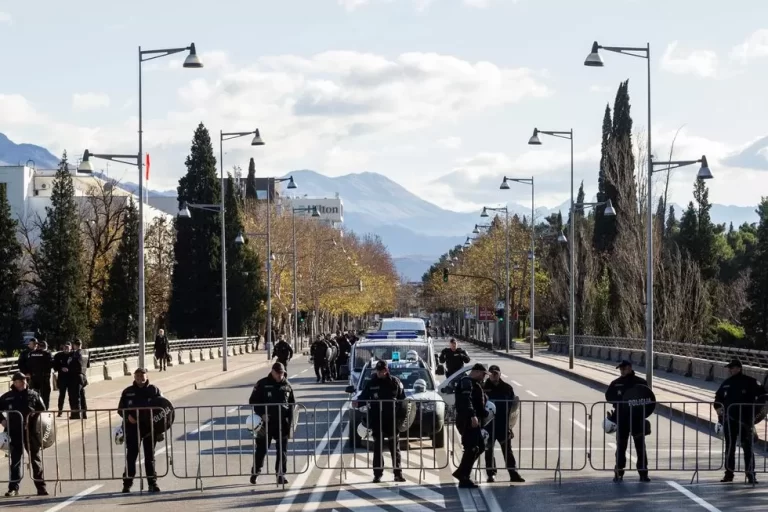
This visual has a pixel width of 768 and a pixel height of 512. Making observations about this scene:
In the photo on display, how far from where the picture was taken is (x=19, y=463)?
14.5m

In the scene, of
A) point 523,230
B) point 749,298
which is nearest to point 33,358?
point 749,298

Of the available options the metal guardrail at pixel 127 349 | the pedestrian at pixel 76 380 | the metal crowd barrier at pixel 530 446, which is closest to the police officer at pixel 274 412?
the metal crowd barrier at pixel 530 446

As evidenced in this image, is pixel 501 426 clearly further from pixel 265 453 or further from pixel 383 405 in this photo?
pixel 265 453

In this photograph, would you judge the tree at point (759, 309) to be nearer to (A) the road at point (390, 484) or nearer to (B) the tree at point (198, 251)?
(B) the tree at point (198, 251)

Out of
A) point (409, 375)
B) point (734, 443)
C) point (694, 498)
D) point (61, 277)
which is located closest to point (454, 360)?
point (409, 375)

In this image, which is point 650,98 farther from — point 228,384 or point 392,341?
point 228,384

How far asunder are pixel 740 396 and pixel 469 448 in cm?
375

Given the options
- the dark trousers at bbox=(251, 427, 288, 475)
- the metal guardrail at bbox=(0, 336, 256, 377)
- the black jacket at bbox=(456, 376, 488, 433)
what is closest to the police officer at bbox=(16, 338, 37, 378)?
the metal guardrail at bbox=(0, 336, 256, 377)

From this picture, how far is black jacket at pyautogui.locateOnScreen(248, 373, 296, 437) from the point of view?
15172mm

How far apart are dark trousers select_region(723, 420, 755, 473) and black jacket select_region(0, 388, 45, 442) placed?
890cm

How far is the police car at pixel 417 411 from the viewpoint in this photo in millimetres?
17359

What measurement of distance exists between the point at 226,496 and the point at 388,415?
2937mm

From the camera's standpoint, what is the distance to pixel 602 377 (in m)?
39.6

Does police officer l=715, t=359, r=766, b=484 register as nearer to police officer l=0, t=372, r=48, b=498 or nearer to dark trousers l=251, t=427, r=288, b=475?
dark trousers l=251, t=427, r=288, b=475
